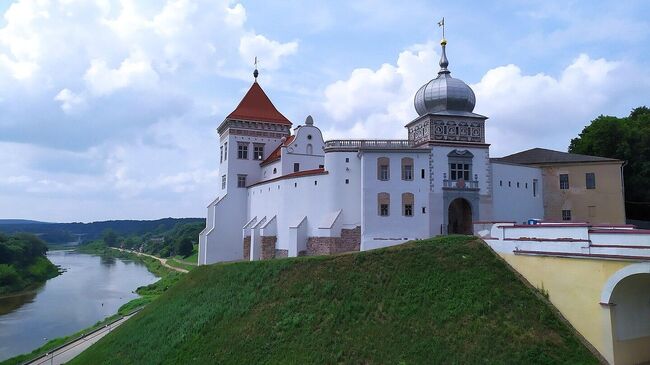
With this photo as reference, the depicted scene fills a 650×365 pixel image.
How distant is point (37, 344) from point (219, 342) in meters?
21.2

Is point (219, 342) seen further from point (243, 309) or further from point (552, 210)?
point (552, 210)

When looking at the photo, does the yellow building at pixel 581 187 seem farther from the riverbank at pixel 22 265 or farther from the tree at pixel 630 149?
the riverbank at pixel 22 265

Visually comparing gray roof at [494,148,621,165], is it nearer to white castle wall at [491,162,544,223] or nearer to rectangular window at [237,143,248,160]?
white castle wall at [491,162,544,223]

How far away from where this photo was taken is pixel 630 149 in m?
36.6

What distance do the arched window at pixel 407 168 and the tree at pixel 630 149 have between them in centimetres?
1720

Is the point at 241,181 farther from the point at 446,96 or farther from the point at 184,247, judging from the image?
the point at 184,247

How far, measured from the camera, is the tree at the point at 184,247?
101 metres

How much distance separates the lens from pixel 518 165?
110 feet

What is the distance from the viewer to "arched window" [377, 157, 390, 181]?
30875mm

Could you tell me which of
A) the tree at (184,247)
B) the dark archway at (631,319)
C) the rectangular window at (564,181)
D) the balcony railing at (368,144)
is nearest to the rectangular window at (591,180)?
the rectangular window at (564,181)

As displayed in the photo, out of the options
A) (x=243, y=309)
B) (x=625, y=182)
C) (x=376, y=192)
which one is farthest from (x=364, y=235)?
(x=625, y=182)

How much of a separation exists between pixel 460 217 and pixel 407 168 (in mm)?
5181

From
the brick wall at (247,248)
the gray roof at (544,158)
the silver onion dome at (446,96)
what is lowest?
the brick wall at (247,248)

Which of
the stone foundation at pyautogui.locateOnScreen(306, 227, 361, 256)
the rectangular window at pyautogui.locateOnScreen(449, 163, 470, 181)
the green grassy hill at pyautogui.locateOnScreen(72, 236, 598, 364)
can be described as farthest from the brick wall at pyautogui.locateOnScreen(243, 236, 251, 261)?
the rectangular window at pyautogui.locateOnScreen(449, 163, 470, 181)
